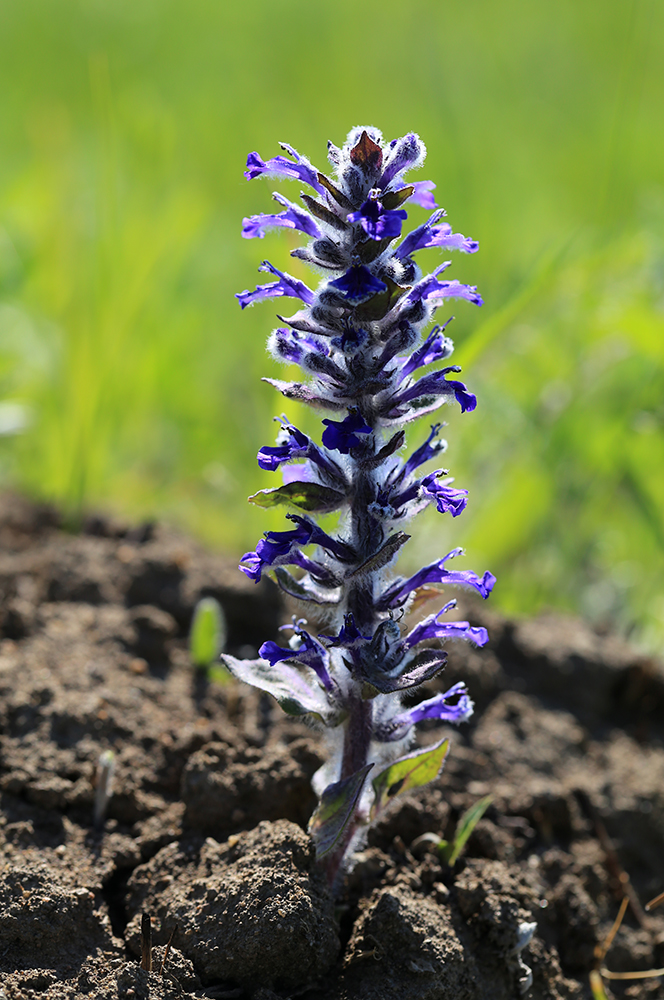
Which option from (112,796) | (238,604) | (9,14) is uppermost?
(9,14)

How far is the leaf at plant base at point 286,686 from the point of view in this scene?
269 centimetres

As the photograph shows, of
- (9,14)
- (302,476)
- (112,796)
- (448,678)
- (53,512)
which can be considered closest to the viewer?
(302,476)

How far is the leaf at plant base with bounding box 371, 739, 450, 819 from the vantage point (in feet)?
9.27

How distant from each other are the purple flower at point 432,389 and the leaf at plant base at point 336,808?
1020 mm

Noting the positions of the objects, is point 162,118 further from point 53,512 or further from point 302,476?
point 302,476

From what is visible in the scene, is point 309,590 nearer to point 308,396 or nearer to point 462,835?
point 308,396

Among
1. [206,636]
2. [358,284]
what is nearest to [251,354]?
[206,636]

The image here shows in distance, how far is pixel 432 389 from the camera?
2.62 m

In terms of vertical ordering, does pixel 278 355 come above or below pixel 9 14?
below

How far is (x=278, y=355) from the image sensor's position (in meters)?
2.61

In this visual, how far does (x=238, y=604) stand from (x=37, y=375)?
2.27m

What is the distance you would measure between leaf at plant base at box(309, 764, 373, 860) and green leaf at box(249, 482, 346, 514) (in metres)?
0.74

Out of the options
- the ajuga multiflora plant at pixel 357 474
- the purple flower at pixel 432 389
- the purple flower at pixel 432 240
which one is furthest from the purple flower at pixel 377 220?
the purple flower at pixel 432 389

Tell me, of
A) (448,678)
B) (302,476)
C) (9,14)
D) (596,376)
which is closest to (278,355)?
(302,476)
